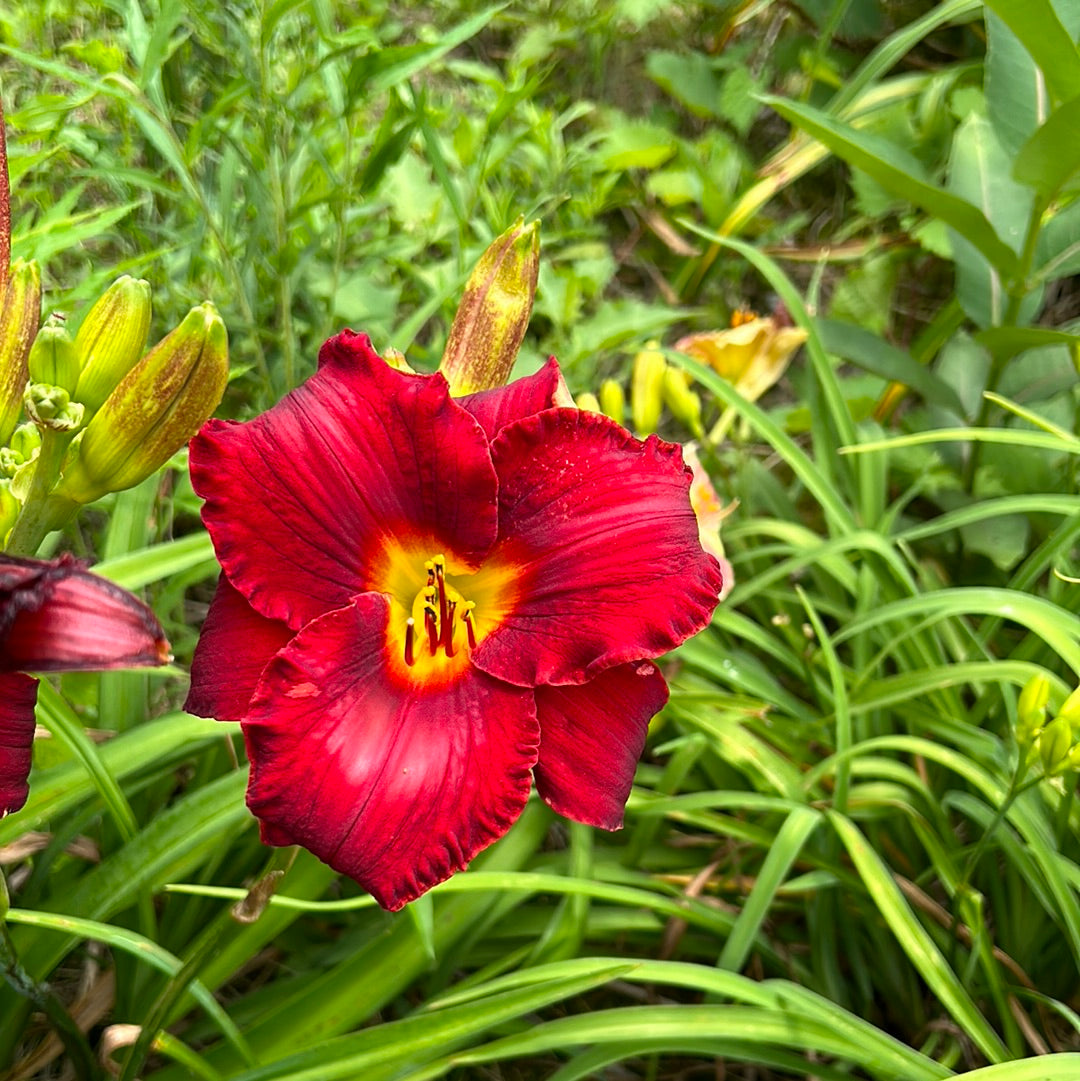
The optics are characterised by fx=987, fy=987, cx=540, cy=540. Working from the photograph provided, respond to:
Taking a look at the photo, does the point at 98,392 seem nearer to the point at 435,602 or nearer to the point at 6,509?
the point at 6,509

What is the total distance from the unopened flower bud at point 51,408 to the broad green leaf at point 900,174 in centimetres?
90

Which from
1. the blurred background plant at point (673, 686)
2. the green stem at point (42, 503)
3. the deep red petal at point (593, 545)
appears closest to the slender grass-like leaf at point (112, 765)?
the blurred background plant at point (673, 686)

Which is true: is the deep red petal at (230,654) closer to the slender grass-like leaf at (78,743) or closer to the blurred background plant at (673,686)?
the blurred background plant at (673,686)

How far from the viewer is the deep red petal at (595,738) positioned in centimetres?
62

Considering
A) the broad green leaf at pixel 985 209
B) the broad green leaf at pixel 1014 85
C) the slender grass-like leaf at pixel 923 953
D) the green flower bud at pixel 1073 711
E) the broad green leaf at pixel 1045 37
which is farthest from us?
the broad green leaf at pixel 985 209

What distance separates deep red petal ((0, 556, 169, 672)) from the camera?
17.6 inches

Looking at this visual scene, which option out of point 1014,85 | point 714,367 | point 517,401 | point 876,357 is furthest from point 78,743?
point 1014,85

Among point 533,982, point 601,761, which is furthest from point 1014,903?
point 601,761

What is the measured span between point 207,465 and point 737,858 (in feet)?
2.72

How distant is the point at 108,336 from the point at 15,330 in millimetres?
54

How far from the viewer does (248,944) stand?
92 cm

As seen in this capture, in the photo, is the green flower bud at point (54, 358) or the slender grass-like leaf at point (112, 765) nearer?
the green flower bud at point (54, 358)

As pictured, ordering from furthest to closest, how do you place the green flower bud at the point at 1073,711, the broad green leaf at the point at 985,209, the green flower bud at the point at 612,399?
the broad green leaf at the point at 985,209 → the green flower bud at the point at 612,399 → the green flower bud at the point at 1073,711

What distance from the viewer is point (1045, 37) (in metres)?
1.03
